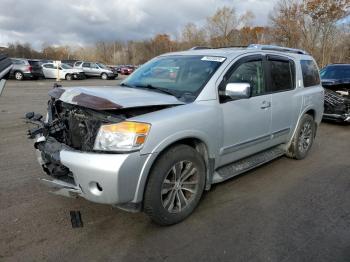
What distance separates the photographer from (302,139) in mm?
5664

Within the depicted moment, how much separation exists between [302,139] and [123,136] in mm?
3754

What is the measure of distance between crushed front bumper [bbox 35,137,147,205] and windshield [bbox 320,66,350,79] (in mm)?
9894

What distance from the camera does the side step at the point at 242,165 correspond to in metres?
3.96

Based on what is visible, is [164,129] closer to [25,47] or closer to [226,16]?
[226,16]

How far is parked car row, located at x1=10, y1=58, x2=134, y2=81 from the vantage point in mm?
25812

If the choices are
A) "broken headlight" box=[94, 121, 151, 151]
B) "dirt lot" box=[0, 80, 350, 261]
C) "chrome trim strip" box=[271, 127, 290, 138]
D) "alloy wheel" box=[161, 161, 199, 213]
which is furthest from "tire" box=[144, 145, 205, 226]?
"chrome trim strip" box=[271, 127, 290, 138]

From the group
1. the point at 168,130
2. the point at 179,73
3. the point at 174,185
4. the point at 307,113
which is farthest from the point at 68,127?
the point at 307,113

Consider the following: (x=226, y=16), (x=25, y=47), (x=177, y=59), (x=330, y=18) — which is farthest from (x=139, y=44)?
(x=177, y=59)

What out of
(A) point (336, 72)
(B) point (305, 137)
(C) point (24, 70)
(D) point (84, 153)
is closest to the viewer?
(D) point (84, 153)

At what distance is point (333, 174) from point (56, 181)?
4.00 m

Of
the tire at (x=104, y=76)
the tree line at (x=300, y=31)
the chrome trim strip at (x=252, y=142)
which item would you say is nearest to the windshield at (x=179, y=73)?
the chrome trim strip at (x=252, y=142)

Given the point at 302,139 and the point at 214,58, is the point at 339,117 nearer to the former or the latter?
the point at 302,139

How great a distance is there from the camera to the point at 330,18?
2455cm

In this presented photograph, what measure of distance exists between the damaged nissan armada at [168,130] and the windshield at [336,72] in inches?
273
